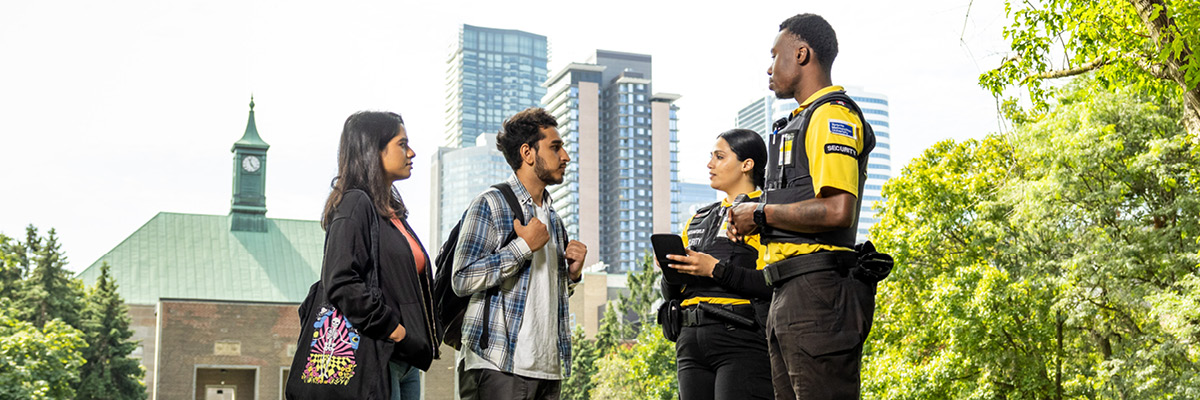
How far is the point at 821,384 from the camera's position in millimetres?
3934

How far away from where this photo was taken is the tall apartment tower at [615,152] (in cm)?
18138

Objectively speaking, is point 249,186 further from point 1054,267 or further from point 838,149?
point 838,149

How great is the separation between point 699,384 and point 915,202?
2635cm

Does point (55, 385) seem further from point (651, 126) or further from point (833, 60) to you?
point (651, 126)

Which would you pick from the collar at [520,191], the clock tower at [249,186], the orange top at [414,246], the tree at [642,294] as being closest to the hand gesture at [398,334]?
the orange top at [414,246]

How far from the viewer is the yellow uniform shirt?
4.00m

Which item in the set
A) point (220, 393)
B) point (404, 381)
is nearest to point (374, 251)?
point (404, 381)

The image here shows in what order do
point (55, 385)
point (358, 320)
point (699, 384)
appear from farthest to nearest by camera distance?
point (55, 385) → point (699, 384) → point (358, 320)

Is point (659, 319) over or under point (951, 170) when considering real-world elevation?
under

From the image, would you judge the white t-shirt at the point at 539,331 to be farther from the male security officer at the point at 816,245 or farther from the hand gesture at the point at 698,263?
the male security officer at the point at 816,245

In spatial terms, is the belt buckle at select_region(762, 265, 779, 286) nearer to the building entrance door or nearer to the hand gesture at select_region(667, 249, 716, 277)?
the hand gesture at select_region(667, 249, 716, 277)

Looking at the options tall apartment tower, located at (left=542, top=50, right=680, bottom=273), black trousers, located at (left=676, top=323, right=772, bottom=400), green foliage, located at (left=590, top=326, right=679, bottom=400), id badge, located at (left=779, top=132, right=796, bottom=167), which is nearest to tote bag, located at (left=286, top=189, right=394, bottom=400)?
black trousers, located at (left=676, top=323, right=772, bottom=400)

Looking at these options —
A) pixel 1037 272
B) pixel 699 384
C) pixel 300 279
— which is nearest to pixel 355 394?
pixel 699 384

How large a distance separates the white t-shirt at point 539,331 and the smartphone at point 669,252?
20.3 inches
